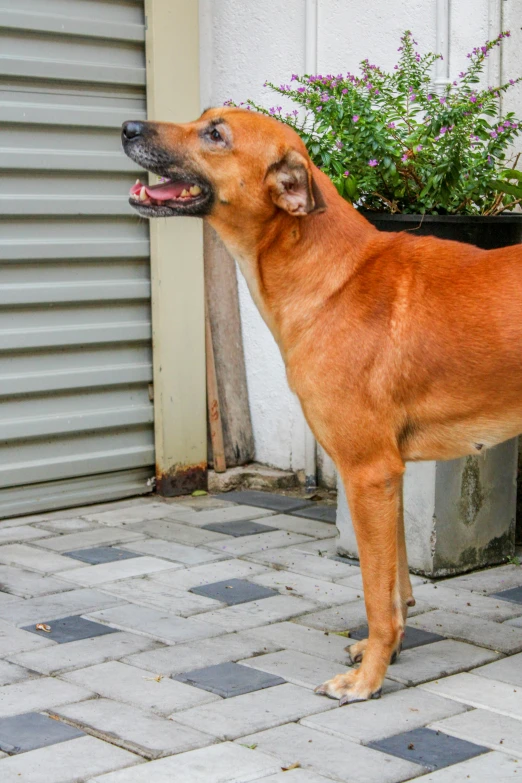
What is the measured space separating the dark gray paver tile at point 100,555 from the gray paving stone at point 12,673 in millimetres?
1328

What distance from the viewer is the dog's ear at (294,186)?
3705mm

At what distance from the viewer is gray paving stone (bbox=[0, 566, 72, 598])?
4.84m

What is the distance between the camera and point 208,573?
512cm

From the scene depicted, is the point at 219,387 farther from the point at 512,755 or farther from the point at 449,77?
the point at 512,755

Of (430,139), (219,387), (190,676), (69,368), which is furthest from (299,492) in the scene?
(190,676)

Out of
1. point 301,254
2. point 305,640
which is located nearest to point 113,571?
point 305,640

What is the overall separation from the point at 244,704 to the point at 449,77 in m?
3.38

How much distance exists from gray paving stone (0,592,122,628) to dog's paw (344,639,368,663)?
110 centimetres

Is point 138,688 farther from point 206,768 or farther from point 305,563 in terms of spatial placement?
point 305,563

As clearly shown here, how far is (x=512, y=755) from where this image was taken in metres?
3.28

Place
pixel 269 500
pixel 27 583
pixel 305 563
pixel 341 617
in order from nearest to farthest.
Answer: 1. pixel 341 617
2. pixel 27 583
3. pixel 305 563
4. pixel 269 500

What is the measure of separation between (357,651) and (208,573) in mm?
1218

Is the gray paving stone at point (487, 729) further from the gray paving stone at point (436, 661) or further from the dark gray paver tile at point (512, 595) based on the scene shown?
the dark gray paver tile at point (512, 595)

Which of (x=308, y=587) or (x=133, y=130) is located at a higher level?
(x=133, y=130)
